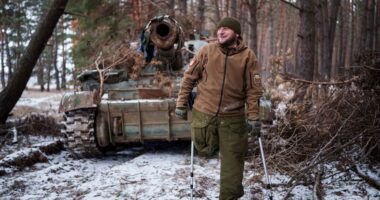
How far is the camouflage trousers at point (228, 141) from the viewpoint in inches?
177

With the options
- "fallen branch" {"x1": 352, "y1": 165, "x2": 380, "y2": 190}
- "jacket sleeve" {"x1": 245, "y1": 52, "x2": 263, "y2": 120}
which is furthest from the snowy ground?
"jacket sleeve" {"x1": 245, "y1": 52, "x2": 263, "y2": 120}

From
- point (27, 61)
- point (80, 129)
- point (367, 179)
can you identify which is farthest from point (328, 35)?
point (367, 179)

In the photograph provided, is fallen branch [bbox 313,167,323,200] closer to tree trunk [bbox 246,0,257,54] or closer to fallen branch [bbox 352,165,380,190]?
fallen branch [bbox 352,165,380,190]

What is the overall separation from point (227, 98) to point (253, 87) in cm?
27

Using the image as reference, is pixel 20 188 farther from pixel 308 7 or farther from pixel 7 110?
pixel 308 7

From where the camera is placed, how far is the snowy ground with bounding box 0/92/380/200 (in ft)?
17.5

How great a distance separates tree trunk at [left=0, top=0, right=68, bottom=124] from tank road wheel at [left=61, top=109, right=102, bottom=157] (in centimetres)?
287

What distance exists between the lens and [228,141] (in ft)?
14.8

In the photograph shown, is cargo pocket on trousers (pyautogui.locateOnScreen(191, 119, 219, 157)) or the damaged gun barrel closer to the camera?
cargo pocket on trousers (pyautogui.locateOnScreen(191, 119, 219, 157))

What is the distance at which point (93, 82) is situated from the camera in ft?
28.0

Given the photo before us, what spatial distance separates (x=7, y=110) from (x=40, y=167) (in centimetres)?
301

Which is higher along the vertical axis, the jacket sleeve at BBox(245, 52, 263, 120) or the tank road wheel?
the jacket sleeve at BBox(245, 52, 263, 120)

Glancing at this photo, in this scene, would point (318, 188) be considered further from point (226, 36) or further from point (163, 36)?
point (163, 36)

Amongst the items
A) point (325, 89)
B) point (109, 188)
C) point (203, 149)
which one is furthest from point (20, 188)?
point (325, 89)
